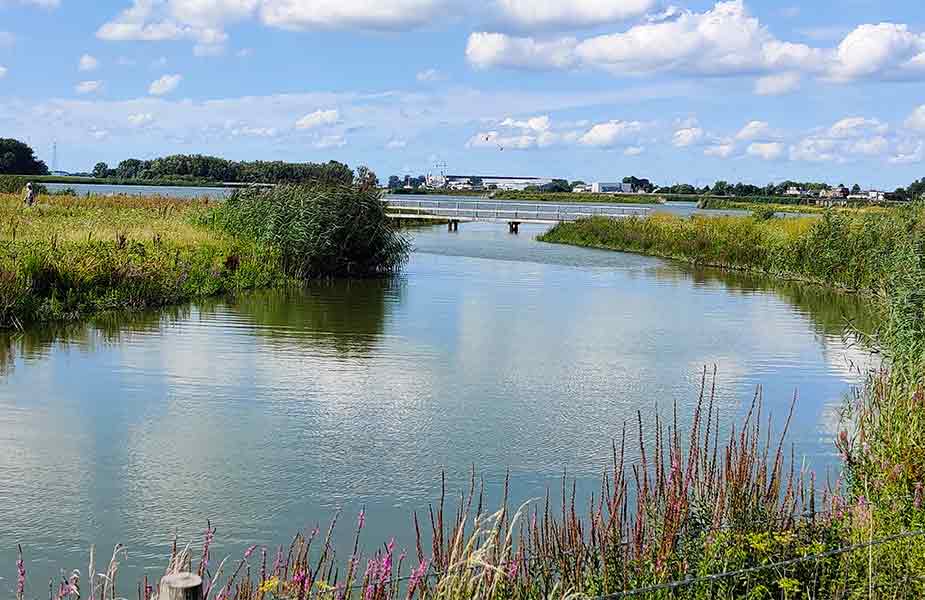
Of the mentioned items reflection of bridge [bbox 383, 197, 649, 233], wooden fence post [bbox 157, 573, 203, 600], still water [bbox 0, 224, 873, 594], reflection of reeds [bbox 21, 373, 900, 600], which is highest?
reflection of bridge [bbox 383, 197, 649, 233]

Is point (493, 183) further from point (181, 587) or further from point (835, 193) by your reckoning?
point (181, 587)

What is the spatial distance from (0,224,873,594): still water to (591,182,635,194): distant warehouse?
372ft

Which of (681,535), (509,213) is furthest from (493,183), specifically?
(681,535)

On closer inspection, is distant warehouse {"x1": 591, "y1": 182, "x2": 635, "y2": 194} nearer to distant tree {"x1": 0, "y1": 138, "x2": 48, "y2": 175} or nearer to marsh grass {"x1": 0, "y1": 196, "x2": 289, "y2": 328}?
distant tree {"x1": 0, "y1": 138, "x2": 48, "y2": 175}

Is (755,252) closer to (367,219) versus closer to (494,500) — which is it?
(367,219)

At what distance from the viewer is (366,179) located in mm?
30547

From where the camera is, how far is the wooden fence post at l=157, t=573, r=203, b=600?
3141 mm

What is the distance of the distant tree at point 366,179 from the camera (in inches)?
1190

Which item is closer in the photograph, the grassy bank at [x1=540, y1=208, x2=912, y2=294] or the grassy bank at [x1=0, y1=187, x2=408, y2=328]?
the grassy bank at [x1=0, y1=187, x2=408, y2=328]

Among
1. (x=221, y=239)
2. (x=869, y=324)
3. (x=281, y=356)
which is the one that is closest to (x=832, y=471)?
(x=281, y=356)

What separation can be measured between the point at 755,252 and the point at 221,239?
18407 mm

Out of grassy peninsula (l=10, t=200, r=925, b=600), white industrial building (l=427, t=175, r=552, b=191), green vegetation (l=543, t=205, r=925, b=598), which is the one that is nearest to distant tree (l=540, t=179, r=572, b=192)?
white industrial building (l=427, t=175, r=552, b=191)

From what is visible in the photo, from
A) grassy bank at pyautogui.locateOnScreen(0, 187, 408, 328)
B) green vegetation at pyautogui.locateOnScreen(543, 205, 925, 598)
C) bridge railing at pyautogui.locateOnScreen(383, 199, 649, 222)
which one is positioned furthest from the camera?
bridge railing at pyautogui.locateOnScreen(383, 199, 649, 222)

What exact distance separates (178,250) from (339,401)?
1288 cm
